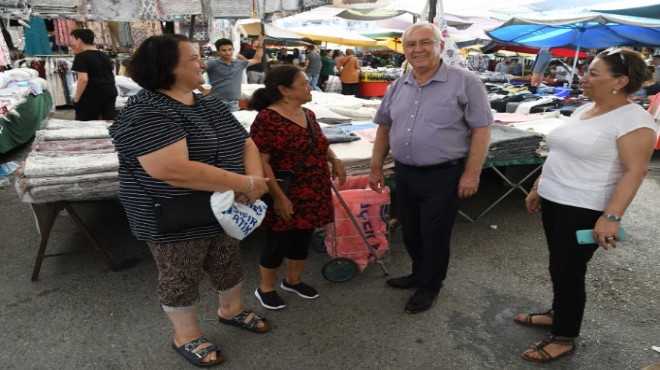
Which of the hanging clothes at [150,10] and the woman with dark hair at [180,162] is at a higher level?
the hanging clothes at [150,10]

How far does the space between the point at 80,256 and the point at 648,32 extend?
36.1 feet

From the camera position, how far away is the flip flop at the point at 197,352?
91.9 inches

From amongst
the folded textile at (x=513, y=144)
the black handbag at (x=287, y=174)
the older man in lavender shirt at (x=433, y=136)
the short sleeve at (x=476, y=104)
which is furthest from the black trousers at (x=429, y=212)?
the folded textile at (x=513, y=144)

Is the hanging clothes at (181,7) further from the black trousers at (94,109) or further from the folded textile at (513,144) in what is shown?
the folded textile at (513,144)

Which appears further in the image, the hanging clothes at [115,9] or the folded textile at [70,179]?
the hanging clothes at [115,9]

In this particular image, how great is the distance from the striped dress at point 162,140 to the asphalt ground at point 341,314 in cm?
90

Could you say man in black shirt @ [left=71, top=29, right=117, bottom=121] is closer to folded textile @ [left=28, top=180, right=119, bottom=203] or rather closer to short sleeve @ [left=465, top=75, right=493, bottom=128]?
folded textile @ [left=28, top=180, right=119, bottom=203]

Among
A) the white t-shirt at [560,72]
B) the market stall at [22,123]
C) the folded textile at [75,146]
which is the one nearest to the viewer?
the folded textile at [75,146]

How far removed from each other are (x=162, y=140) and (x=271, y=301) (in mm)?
1519

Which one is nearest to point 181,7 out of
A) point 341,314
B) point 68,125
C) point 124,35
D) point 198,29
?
point 198,29

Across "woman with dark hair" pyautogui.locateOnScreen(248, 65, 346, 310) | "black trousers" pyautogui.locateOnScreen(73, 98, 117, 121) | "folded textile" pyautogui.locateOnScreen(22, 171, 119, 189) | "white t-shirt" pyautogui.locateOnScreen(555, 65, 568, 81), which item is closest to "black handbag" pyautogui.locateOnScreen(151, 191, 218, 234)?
"woman with dark hair" pyautogui.locateOnScreen(248, 65, 346, 310)

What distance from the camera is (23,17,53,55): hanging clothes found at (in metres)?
9.38

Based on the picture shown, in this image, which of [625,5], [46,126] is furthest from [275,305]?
[625,5]

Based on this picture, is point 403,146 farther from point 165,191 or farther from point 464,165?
point 165,191
